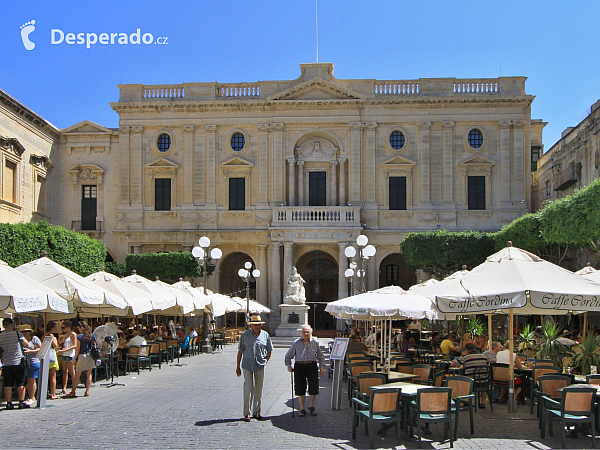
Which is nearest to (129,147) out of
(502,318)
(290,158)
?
(290,158)

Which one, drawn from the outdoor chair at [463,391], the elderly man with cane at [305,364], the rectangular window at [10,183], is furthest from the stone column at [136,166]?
the outdoor chair at [463,391]

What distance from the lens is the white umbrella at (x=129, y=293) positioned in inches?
701

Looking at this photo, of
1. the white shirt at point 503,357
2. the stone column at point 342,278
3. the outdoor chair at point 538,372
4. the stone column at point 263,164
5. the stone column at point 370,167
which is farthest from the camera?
the stone column at point 263,164

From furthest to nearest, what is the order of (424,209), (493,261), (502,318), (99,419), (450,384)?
(424,209) < (502,318) < (493,261) < (99,419) < (450,384)

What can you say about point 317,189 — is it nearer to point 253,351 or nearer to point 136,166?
point 136,166

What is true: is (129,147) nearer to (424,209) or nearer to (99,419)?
(424,209)

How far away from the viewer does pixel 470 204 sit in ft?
136

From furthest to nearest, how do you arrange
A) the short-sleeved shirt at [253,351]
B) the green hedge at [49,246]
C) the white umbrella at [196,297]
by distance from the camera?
A: the green hedge at [49,246], the white umbrella at [196,297], the short-sleeved shirt at [253,351]

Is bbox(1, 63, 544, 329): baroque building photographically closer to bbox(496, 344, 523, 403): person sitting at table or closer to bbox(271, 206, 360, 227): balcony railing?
bbox(271, 206, 360, 227): balcony railing

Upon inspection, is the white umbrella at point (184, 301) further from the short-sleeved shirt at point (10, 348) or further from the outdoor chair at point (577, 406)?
the outdoor chair at point (577, 406)

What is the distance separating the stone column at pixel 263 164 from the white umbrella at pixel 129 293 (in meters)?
22.6

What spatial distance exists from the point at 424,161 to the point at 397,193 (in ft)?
8.23

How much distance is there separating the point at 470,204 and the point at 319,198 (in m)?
9.17

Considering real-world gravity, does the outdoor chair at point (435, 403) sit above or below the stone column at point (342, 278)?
below
